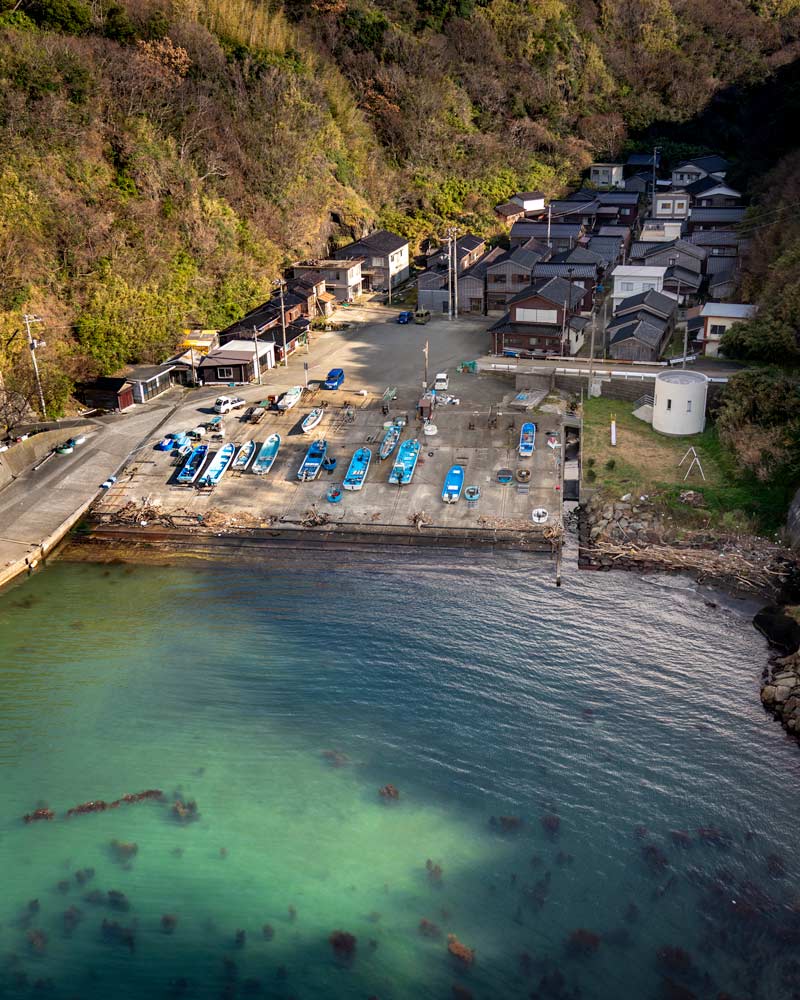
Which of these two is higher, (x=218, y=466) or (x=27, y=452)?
(x=27, y=452)

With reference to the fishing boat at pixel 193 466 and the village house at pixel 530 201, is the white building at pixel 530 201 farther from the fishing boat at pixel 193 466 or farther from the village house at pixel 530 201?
the fishing boat at pixel 193 466

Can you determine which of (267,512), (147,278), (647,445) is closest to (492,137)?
(147,278)

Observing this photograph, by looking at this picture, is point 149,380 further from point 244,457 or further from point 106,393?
point 244,457

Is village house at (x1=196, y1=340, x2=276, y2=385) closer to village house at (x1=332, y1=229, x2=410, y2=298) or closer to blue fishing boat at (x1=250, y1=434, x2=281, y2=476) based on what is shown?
Answer: blue fishing boat at (x1=250, y1=434, x2=281, y2=476)

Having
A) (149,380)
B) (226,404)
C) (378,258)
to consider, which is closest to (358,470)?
(226,404)

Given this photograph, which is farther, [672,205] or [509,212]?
[509,212]

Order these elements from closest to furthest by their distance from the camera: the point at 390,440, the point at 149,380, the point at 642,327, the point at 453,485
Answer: the point at 453,485
the point at 390,440
the point at 149,380
the point at 642,327
